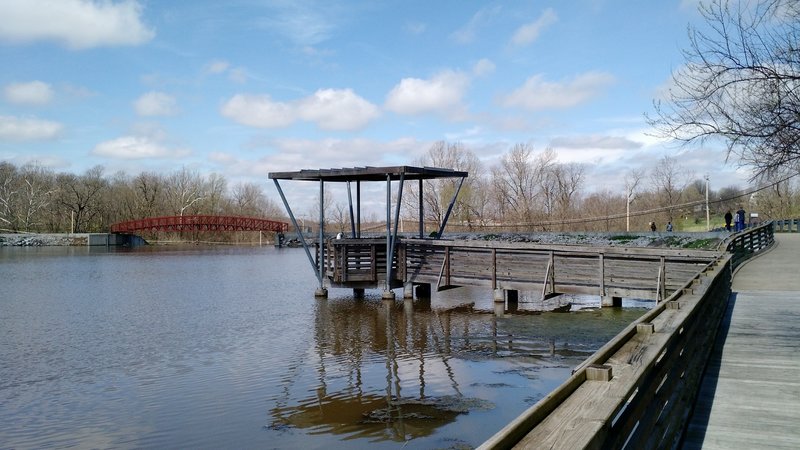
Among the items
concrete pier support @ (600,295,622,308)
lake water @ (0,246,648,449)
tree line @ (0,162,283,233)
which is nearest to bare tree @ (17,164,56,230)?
tree line @ (0,162,283,233)

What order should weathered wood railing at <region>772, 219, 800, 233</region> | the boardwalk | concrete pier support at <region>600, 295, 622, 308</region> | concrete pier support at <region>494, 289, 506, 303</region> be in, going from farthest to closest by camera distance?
weathered wood railing at <region>772, 219, 800, 233</region> → concrete pier support at <region>494, 289, 506, 303</region> → concrete pier support at <region>600, 295, 622, 308</region> → the boardwalk

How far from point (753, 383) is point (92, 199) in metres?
86.6

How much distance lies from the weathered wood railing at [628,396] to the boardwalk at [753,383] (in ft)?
0.71

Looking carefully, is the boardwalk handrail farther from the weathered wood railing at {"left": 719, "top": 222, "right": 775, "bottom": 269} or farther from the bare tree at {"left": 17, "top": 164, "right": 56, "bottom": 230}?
the bare tree at {"left": 17, "top": 164, "right": 56, "bottom": 230}

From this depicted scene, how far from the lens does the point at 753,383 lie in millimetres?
6215

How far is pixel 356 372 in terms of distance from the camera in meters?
10.7

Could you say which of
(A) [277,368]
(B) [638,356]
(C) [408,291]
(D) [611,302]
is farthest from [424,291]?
(B) [638,356]

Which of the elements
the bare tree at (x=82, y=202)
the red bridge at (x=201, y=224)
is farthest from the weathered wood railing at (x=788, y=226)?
the bare tree at (x=82, y=202)

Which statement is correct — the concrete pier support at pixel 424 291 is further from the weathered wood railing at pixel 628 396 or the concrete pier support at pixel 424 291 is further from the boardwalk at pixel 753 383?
the weathered wood railing at pixel 628 396


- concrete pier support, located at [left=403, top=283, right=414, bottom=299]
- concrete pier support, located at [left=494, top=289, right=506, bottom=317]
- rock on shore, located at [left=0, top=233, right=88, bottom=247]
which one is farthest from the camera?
rock on shore, located at [left=0, top=233, right=88, bottom=247]

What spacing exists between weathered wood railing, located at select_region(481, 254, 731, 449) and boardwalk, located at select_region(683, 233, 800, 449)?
218 mm

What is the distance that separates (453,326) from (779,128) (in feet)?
30.6

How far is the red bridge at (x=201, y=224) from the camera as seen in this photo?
7312cm

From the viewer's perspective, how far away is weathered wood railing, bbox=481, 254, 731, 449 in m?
2.57
